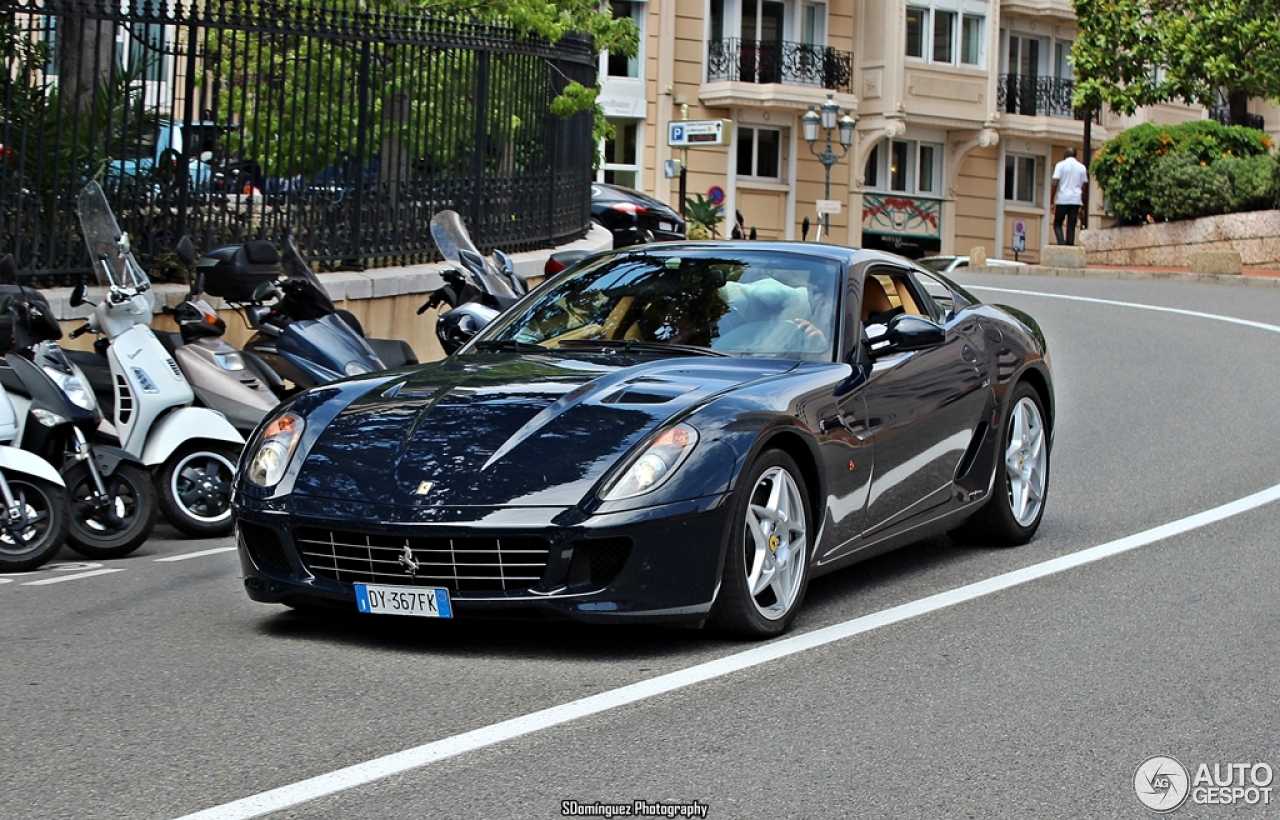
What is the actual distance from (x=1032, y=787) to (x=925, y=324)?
2.84m

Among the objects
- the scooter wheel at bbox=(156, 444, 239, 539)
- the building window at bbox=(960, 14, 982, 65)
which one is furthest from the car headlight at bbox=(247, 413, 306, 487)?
the building window at bbox=(960, 14, 982, 65)

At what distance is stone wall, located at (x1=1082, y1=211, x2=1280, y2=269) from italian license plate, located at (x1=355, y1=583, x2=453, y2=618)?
1169 inches

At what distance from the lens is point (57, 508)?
8.03 meters

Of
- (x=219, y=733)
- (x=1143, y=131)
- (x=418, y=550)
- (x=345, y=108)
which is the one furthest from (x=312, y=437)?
(x=1143, y=131)

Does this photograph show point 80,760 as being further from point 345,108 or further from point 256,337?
point 345,108

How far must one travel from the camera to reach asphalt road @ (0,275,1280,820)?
4.54 meters

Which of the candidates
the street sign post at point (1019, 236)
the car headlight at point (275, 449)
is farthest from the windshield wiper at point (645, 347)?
the street sign post at point (1019, 236)

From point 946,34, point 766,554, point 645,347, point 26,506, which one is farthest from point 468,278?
point 946,34

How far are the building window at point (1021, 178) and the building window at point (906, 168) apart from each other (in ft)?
10.7

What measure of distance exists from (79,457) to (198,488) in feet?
2.90

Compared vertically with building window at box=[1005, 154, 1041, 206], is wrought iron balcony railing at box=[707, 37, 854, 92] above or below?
above

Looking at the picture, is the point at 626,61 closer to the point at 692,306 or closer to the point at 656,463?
the point at 692,306

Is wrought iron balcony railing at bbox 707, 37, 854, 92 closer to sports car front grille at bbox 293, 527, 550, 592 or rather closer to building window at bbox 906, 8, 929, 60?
building window at bbox 906, 8, 929, 60

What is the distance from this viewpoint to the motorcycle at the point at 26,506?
7.90 meters
